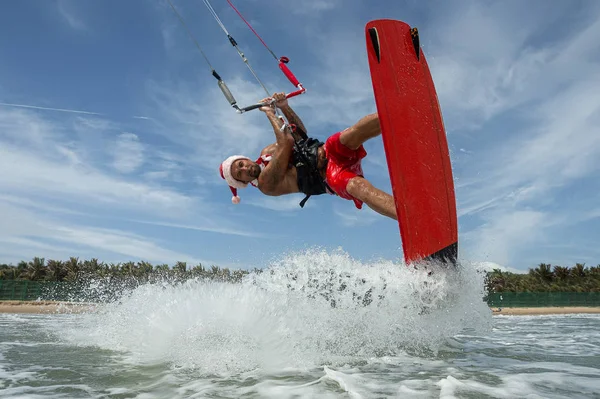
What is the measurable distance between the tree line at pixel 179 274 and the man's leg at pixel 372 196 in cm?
1895

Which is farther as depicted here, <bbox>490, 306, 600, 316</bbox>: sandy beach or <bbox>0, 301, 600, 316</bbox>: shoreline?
<bbox>490, 306, 600, 316</bbox>: sandy beach

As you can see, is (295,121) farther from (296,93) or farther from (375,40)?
(375,40)

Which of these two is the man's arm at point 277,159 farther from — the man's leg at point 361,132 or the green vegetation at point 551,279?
the green vegetation at point 551,279

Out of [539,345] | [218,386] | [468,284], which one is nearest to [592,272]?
[539,345]

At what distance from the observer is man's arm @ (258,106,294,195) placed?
17.1ft

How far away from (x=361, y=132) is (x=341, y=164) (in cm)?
47

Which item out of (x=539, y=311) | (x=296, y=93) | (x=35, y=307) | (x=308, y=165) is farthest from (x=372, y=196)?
(x=539, y=311)

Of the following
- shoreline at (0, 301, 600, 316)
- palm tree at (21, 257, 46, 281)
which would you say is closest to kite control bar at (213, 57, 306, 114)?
shoreline at (0, 301, 600, 316)

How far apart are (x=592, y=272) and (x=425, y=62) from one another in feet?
110

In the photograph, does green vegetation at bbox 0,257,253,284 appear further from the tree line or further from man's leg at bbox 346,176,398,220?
man's leg at bbox 346,176,398,220

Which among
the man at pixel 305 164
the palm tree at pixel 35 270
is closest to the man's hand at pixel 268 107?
Result: the man at pixel 305 164

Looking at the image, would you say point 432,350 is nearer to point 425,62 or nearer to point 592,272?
point 425,62

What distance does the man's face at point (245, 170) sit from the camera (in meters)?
5.59

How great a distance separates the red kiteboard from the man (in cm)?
36
